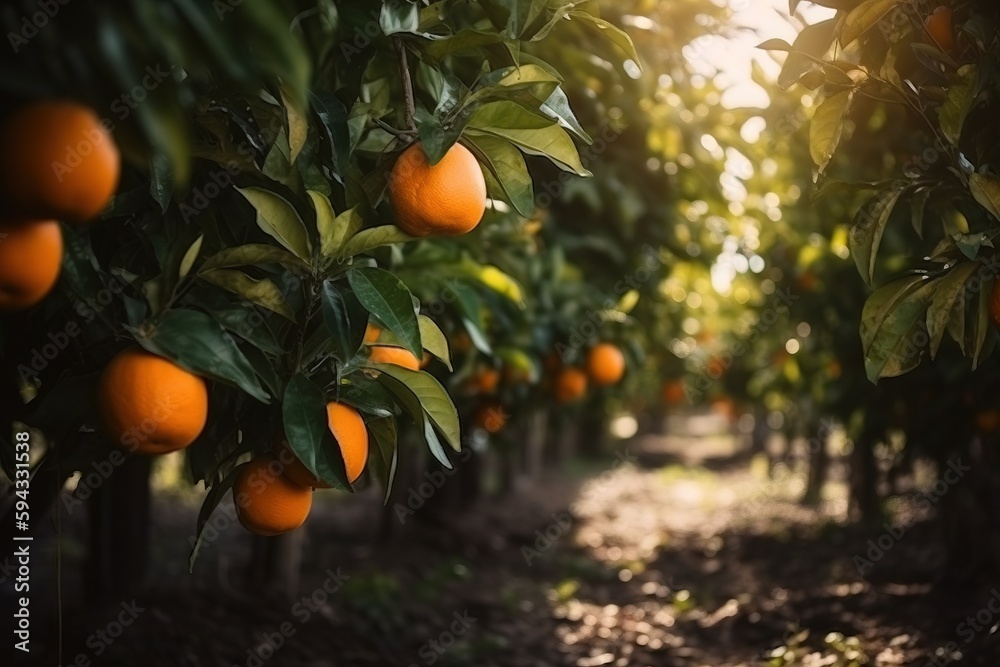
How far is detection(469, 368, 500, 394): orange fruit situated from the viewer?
2.81 meters

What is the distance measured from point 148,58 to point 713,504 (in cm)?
1000

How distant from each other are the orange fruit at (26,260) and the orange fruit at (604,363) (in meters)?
2.31

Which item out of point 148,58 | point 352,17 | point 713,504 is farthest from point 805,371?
point 713,504

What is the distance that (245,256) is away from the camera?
3.90ft

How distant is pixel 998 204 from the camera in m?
1.41

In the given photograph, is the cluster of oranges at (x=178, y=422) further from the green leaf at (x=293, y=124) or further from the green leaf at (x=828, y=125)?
the green leaf at (x=828, y=125)

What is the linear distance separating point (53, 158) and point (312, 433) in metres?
0.50

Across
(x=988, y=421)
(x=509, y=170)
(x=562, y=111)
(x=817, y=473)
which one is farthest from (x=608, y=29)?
(x=817, y=473)

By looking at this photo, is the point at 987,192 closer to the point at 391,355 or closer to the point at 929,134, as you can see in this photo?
the point at 929,134

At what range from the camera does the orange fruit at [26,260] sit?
0.91 meters

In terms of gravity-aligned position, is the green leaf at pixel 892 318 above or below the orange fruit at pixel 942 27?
below

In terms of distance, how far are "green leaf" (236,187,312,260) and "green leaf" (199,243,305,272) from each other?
19mm

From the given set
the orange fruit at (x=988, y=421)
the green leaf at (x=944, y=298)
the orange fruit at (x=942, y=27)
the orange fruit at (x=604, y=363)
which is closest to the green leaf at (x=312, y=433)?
the green leaf at (x=944, y=298)

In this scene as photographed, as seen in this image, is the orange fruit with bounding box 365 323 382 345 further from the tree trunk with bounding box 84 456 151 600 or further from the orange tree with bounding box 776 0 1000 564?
the tree trunk with bounding box 84 456 151 600
